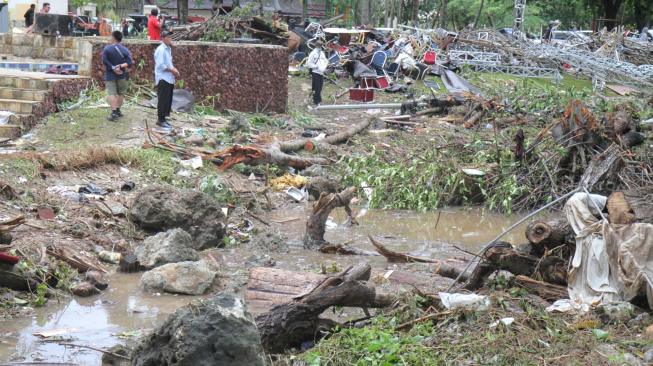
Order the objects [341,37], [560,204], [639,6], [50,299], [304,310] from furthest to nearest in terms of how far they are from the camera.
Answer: [639,6] → [341,37] → [560,204] → [50,299] → [304,310]

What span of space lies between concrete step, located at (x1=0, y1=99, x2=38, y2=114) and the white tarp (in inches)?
354

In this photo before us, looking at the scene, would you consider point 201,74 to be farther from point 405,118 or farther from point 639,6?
point 639,6

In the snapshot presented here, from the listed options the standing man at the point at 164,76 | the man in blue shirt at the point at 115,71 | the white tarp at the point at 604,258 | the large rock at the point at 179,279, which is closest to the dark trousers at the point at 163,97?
the standing man at the point at 164,76

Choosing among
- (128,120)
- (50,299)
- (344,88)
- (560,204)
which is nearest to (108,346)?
(50,299)

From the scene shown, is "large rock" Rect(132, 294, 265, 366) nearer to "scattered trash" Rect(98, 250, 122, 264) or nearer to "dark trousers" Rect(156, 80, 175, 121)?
"scattered trash" Rect(98, 250, 122, 264)

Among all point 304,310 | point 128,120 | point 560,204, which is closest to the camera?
point 304,310

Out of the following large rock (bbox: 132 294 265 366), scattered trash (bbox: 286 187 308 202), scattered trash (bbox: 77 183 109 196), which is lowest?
scattered trash (bbox: 286 187 308 202)

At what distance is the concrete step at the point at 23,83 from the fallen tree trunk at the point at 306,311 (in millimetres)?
9053

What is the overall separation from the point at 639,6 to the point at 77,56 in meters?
32.5

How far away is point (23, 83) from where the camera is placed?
13.6m

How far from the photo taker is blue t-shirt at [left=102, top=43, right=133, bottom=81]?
13547 millimetres

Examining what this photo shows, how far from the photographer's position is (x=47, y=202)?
30.8 ft

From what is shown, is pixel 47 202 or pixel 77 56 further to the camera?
pixel 77 56

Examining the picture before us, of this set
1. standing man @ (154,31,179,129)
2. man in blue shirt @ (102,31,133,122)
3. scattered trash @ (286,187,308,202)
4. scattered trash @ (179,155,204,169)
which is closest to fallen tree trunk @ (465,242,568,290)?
scattered trash @ (286,187,308,202)
